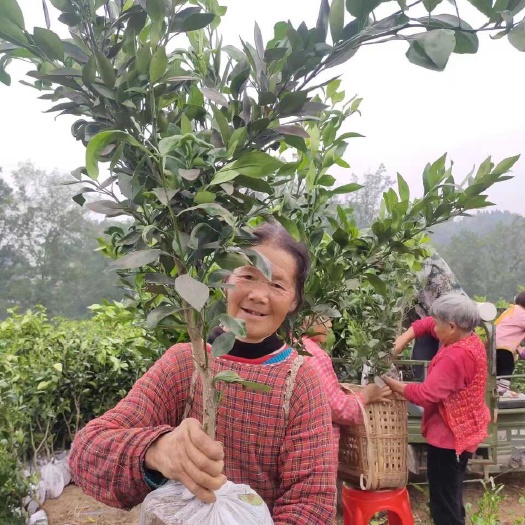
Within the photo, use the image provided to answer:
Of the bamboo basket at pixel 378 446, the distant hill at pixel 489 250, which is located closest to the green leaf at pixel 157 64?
the bamboo basket at pixel 378 446

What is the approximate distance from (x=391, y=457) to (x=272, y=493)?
1.18 m

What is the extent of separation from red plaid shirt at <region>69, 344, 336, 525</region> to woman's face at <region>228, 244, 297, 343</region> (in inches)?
3.7

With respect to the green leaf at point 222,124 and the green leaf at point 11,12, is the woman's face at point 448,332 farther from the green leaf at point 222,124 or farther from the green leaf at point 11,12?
the green leaf at point 11,12

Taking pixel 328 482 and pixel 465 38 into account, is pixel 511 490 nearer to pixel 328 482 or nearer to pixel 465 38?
pixel 328 482

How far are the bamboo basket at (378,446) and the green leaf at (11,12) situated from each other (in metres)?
1.86

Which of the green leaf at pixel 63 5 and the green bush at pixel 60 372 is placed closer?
the green leaf at pixel 63 5

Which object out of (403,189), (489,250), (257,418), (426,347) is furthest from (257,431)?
(489,250)

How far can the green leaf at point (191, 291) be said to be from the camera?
2.19 feet

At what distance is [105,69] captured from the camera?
707 millimetres

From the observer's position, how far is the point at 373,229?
1510mm

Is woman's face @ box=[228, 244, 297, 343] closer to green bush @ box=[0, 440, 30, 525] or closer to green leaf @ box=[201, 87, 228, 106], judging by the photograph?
green leaf @ box=[201, 87, 228, 106]

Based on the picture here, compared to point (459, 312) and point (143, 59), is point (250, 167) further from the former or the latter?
point (459, 312)

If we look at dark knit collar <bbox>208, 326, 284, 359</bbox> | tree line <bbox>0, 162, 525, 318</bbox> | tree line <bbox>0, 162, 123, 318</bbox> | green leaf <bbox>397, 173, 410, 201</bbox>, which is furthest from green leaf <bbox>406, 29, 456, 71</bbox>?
tree line <bbox>0, 162, 123, 318</bbox>

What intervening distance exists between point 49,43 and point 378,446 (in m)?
1.96
